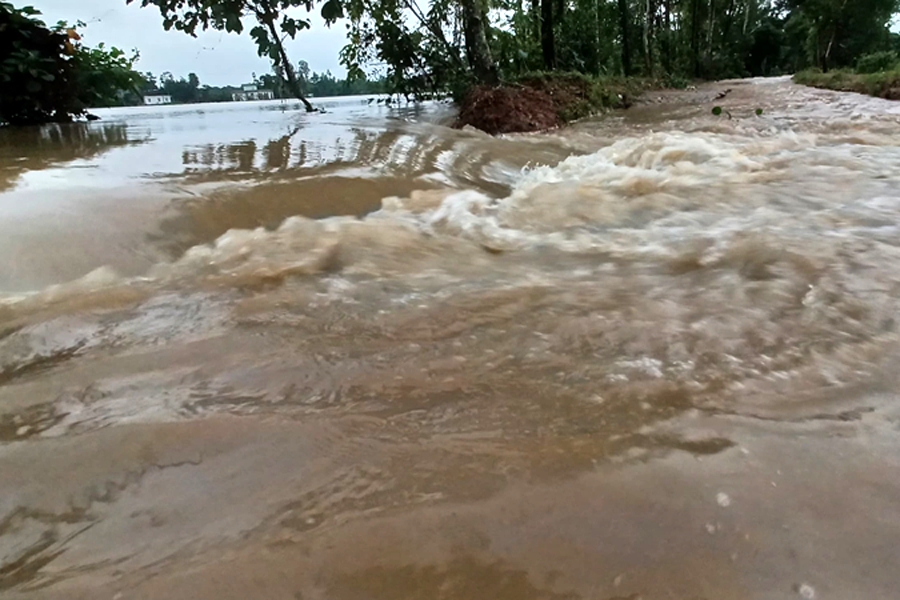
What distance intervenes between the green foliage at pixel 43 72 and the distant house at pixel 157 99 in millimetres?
8476

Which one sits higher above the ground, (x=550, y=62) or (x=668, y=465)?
(x=550, y=62)

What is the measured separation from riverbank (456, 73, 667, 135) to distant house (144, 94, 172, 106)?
40.8 feet

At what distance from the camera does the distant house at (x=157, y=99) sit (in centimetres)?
1667

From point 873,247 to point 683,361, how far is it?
1.38 meters

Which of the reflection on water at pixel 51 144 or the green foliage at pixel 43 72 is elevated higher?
the green foliage at pixel 43 72

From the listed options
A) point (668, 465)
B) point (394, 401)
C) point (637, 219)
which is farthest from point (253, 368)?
point (637, 219)

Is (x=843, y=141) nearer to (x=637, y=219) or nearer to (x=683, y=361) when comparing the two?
(x=637, y=219)

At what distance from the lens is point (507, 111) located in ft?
22.5

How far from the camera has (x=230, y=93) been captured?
2227 cm

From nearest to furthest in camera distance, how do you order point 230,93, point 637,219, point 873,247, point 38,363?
point 38,363, point 873,247, point 637,219, point 230,93

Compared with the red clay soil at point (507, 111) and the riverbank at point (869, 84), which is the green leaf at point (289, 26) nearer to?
the red clay soil at point (507, 111)

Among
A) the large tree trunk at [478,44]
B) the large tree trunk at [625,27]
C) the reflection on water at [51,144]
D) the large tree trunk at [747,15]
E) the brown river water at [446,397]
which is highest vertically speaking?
the large tree trunk at [747,15]

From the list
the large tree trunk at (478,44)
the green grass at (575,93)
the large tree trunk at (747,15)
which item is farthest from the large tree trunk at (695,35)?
the large tree trunk at (478,44)

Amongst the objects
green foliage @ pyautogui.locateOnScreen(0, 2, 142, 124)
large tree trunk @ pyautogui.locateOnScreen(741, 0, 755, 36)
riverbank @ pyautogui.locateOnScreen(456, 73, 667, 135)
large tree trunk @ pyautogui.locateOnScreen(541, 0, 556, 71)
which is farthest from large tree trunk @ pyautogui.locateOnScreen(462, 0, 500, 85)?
large tree trunk @ pyautogui.locateOnScreen(741, 0, 755, 36)
